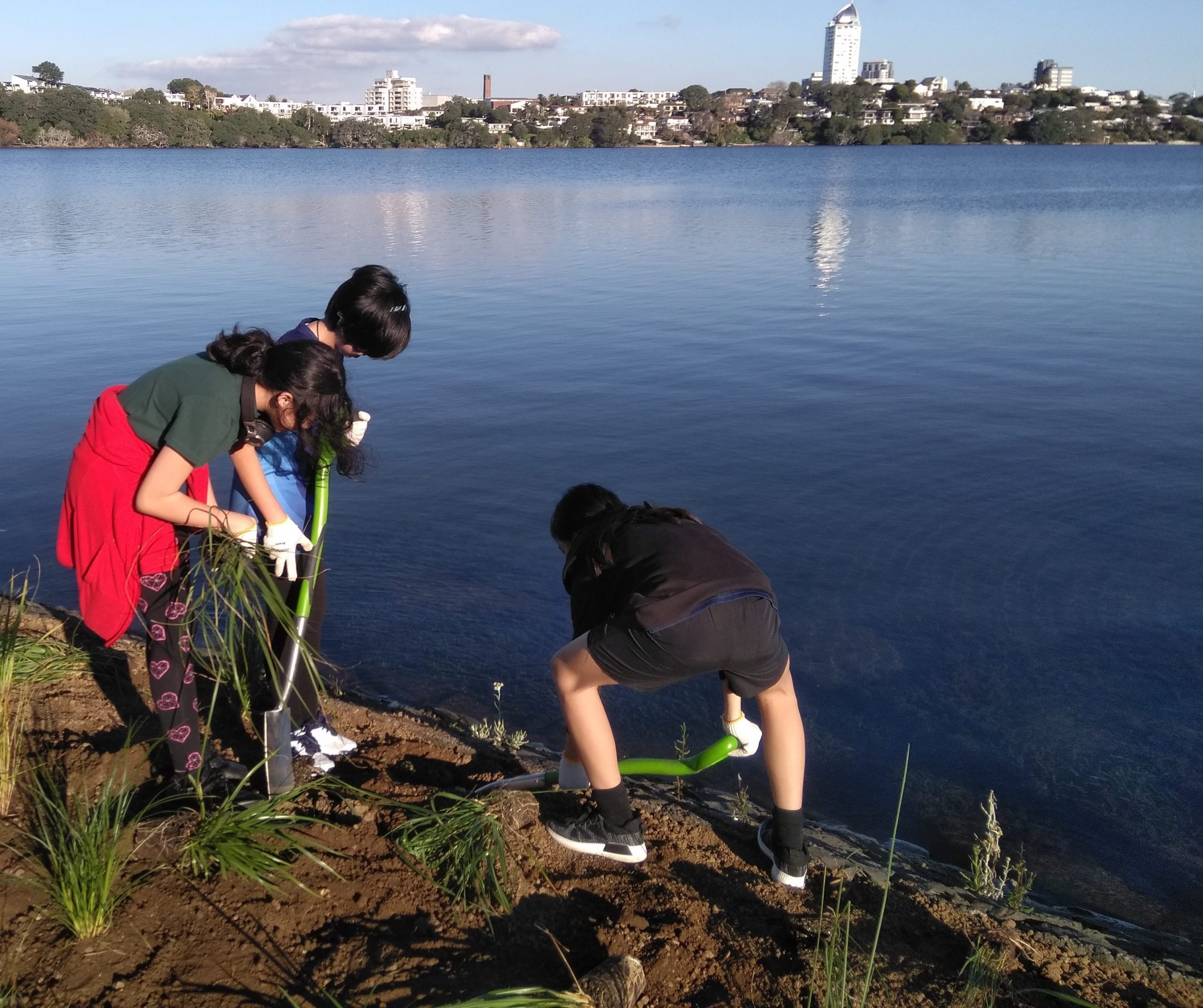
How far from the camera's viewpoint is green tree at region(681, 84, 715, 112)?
13950 cm

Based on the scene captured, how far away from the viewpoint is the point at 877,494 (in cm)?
795

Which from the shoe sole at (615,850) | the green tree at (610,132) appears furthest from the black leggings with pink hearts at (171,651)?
the green tree at (610,132)

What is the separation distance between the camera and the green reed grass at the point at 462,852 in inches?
116

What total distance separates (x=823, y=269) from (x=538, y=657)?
49.2 ft

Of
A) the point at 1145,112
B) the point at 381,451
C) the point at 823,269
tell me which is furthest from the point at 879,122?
the point at 381,451

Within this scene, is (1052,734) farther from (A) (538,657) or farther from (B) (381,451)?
(B) (381,451)

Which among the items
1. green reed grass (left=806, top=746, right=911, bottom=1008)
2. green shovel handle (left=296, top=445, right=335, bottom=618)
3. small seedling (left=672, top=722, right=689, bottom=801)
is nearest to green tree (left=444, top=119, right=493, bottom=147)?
small seedling (left=672, top=722, right=689, bottom=801)

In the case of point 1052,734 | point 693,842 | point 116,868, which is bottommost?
point 1052,734

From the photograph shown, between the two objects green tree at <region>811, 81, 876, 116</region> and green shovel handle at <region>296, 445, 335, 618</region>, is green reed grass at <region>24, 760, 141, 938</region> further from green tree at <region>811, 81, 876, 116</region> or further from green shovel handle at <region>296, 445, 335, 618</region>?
green tree at <region>811, 81, 876, 116</region>

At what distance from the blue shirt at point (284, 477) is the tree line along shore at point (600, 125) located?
11271 cm

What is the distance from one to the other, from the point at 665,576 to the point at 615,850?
1013 mm

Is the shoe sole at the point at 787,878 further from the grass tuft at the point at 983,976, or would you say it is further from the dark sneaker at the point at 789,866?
the grass tuft at the point at 983,976

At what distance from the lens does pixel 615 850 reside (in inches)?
125

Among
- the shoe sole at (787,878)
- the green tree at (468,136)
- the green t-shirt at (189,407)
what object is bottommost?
the shoe sole at (787,878)
